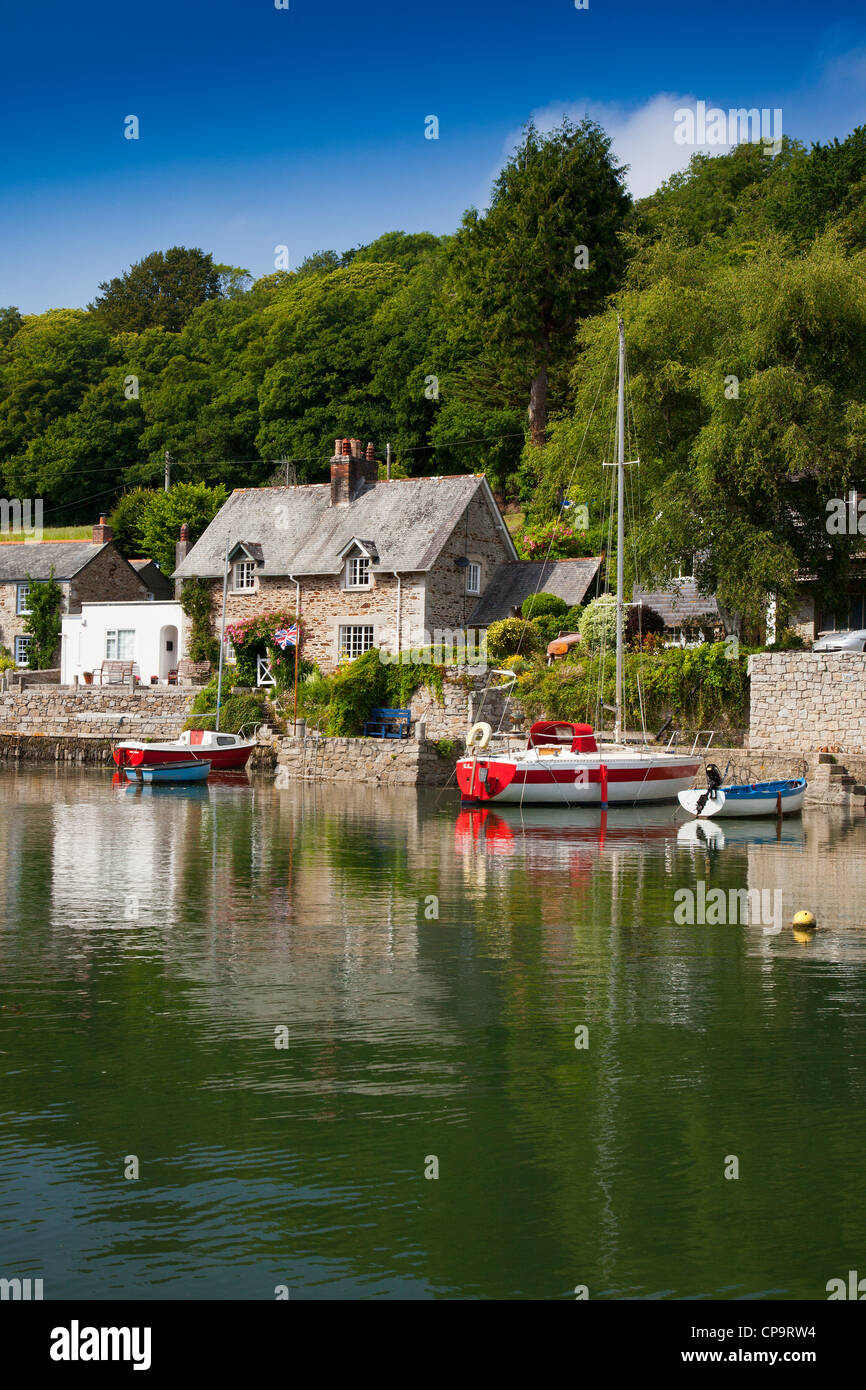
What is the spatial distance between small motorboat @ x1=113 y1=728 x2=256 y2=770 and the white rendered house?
1065cm

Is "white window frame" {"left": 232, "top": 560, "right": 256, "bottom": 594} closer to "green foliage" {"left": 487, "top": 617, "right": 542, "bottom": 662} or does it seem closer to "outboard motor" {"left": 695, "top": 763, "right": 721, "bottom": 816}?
"green foliage" {"left": 487, "top": 617, "right": 542, "bottom": 662}

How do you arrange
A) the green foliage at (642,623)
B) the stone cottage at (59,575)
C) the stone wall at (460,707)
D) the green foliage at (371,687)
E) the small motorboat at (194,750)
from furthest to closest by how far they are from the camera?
the stone cottage at (59,575) → the green foliage at (371,687) → the stone wall at (460,707) → the green foliage at (642,623) → the small motorboat at (194,750)

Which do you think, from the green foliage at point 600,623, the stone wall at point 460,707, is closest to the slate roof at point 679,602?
the green foliage at point 600,623

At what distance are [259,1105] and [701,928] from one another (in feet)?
28.2

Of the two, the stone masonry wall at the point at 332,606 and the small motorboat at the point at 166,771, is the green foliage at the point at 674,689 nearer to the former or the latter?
the stone masonry wall at the point at 332,606

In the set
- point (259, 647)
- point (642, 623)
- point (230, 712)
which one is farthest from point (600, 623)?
point (259, 647)

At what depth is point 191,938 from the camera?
1572 cm

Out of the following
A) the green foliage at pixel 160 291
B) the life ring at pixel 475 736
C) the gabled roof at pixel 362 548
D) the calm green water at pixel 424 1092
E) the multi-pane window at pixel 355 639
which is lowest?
the calm green water at pixel 424 1092

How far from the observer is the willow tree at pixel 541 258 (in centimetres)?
5947

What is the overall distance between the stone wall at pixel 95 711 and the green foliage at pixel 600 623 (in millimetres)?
16491

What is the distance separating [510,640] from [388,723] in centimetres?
530

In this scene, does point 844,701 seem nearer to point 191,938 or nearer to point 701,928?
point 701,928

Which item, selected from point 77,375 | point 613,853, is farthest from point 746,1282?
point 77,375

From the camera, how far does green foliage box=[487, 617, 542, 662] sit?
157 feet
